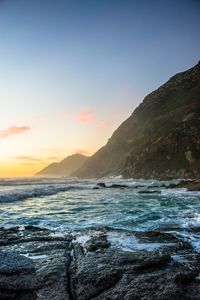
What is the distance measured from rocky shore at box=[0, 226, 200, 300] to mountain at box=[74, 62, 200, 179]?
7609cm

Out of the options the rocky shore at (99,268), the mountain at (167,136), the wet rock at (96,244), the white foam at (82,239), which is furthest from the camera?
the mountain at (167,136)

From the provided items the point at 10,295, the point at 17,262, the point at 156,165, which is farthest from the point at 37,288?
the point at 156,165

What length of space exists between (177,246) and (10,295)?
6.40m

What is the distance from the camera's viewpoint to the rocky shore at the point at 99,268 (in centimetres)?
740

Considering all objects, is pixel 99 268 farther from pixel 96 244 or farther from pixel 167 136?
pixel 167 136

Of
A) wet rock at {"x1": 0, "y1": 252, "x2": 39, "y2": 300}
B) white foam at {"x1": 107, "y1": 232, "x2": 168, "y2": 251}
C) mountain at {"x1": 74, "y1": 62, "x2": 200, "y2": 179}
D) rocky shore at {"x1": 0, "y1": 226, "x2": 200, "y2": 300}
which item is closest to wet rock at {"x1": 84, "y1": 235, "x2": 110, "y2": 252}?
rocky shore at {"x1": 0, "y1": 226, "x2": 200, "y2": 300}

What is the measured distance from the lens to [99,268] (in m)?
8.95

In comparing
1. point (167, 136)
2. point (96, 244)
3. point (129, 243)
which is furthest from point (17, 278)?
point (167, 136)

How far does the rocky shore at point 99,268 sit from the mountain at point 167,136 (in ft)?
250

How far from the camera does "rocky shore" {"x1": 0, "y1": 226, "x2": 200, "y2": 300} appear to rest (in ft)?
24.3

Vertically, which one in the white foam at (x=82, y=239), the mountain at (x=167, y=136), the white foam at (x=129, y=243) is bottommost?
the white foam at (x=129, y=243)

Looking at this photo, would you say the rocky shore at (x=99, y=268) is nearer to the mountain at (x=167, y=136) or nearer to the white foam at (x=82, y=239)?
the white foam at (x=82, y=239)

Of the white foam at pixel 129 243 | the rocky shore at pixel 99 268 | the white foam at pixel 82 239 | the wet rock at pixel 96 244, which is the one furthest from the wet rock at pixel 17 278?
the white foam at pixel 129 243

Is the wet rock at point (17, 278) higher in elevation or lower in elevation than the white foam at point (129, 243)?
higher
